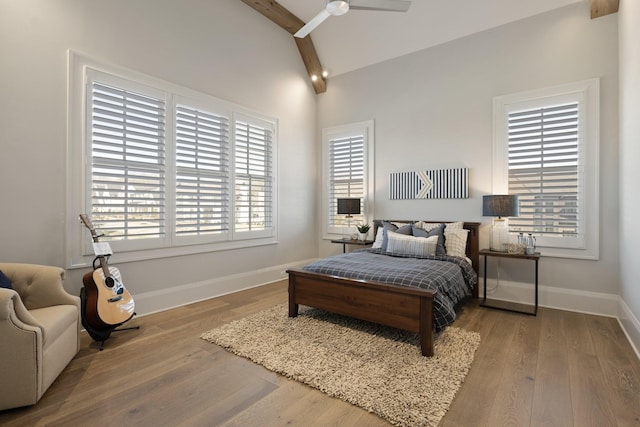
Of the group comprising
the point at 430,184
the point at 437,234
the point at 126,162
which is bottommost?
the point at 437,234

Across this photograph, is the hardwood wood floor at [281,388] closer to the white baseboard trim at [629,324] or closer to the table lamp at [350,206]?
the white baseboard trim at [629,324]

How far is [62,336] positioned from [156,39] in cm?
314

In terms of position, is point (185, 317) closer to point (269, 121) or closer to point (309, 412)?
point (309, 412)

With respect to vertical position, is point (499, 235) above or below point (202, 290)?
above

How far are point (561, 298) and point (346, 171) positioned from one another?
347cm

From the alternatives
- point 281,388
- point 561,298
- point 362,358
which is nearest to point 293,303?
point 362,358

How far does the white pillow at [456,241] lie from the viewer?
4.00 metres

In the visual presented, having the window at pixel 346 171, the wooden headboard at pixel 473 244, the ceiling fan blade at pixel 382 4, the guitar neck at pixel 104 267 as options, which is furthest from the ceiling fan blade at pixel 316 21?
the guitar neck at pixel 104 267

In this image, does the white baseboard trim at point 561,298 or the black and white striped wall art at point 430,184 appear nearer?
the white baseboard trim at point 561,298

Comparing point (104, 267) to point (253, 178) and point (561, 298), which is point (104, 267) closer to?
point (253, 178)

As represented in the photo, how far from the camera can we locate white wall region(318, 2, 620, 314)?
354 cm

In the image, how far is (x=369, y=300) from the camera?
2.92 metres

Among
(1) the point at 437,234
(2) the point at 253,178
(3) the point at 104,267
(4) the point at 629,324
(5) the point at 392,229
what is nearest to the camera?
(3) the point at 104,267

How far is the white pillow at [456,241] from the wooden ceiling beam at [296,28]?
3.49 m
